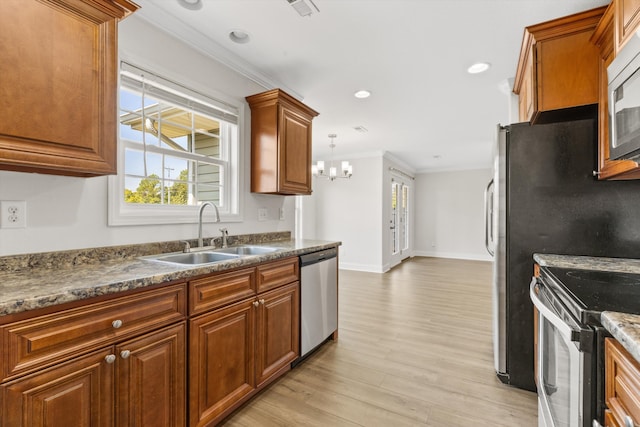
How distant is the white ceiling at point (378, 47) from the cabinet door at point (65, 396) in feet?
6.64

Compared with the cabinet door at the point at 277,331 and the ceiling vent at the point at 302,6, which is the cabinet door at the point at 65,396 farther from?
the ceiling vent at the point at 302,6

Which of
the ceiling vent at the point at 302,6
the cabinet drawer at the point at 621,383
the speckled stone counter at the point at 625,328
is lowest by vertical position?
the cabinet drawer at the point at 621,383

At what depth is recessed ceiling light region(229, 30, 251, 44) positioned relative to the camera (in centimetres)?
219

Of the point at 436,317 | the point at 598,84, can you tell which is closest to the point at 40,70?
the point at 598,84

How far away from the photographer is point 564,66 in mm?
1823

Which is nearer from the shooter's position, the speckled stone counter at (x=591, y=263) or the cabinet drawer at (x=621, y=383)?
the cabinet drawer at (x=621, y=383)

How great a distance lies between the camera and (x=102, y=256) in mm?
1695

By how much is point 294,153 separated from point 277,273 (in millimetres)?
1233

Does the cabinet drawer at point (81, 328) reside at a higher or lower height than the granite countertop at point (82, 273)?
lower

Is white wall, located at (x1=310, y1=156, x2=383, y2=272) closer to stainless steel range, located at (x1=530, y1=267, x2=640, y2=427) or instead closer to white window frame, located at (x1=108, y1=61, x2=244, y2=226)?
white window frame, located at (x1=108, y1=61, x2=244, y2=226)

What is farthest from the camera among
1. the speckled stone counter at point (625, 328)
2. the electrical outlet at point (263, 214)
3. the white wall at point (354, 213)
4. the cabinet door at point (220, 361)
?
the white wall at point (354, 213)

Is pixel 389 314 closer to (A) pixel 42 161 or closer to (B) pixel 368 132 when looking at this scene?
(B) pixel 368 132

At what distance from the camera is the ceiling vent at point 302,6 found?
1845 mm

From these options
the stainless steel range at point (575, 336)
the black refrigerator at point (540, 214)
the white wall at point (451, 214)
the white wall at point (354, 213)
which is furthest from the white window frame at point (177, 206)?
the white wall at point (451, 214)
